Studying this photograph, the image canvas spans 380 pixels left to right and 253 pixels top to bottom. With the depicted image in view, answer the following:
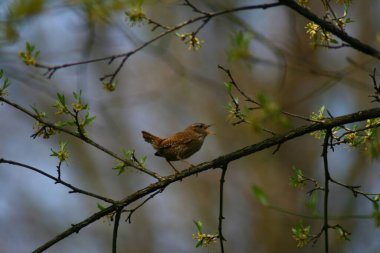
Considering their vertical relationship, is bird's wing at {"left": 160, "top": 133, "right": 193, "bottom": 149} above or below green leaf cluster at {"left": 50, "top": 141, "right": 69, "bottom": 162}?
above

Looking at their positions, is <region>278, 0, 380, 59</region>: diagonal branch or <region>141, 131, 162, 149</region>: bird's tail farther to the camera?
<region>141, 131, 162, 149</region>: bird's tail

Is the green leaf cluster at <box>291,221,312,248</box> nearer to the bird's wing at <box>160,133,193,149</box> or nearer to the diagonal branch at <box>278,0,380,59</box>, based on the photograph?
the diagonal branch at <box>278,0,380,59</box>

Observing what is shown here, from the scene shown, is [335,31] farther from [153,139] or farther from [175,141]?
[153,139]

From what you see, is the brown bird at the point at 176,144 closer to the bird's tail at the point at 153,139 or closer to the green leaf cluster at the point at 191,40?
the bird's tail at the point at 153,139

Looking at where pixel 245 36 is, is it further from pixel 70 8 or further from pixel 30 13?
pixel 70 8

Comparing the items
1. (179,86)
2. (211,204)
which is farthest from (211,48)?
(211,204)

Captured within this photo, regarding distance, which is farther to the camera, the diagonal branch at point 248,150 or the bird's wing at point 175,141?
the bird's wing at point 175,141

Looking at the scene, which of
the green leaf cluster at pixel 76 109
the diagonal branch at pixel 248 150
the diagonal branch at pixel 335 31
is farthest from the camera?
the green leaf cluster at pixel 76 109

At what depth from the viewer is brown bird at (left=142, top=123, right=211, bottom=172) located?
473cm

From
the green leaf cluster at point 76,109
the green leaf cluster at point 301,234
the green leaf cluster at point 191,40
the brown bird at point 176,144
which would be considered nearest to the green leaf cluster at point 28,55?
the green leaf cluster at point 76,109

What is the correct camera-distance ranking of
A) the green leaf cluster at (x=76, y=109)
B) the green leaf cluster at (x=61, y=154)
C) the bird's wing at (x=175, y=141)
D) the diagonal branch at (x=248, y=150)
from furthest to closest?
1. the bird's wing at (x=175, y=141)
2. the green leaf cluster at (x=61, y=154)
3. the green leaf cluster at (x=76, y=109)
4. the diagonal branch at (x=248, y=150)

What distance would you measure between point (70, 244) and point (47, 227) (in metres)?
0.60

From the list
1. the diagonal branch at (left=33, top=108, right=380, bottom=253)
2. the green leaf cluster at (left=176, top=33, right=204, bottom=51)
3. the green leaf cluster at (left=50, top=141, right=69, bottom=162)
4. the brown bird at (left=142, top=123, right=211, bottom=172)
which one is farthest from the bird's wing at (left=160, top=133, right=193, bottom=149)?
the green leaf cluster at (left=176, top=33, right=204, bottom=51)

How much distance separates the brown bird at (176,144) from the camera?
473 centimetres
